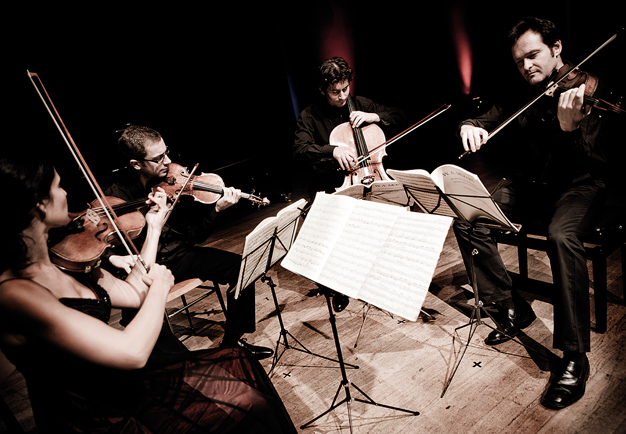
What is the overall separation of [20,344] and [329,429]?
140cm

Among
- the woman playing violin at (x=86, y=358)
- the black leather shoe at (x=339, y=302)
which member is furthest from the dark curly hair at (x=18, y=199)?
the black leather shoe at (x=339, y=302)

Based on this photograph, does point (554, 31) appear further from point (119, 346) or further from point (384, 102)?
point (384, 102)

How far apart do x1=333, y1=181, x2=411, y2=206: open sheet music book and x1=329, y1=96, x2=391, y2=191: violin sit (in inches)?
13.2

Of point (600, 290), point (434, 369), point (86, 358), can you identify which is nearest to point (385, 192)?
point (434, 369)

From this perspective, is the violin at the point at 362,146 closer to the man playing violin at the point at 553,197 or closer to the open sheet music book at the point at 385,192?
the open sheet music book at the point at 385,192

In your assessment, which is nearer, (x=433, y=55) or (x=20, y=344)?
(x=20, y=344)

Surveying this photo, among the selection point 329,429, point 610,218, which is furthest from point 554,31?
point 329,429

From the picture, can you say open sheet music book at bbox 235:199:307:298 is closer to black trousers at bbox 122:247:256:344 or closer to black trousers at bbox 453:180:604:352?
black trousers at bbox 122:247:256:344

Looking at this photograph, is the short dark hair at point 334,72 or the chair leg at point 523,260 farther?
the short dark hair at point 334,72

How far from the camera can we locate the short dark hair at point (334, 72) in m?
2.75

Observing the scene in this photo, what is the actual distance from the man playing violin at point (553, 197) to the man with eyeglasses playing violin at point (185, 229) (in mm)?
1546

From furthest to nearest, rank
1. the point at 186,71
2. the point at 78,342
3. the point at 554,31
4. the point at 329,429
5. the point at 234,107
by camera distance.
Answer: the point at 234,107 < the point at 186,71 < the point at 554,31 < the point at 329,429 < the point at 78,342

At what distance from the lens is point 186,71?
19.6 feet

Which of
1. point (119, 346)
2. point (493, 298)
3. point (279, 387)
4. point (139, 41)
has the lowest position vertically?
point (279, 387)
